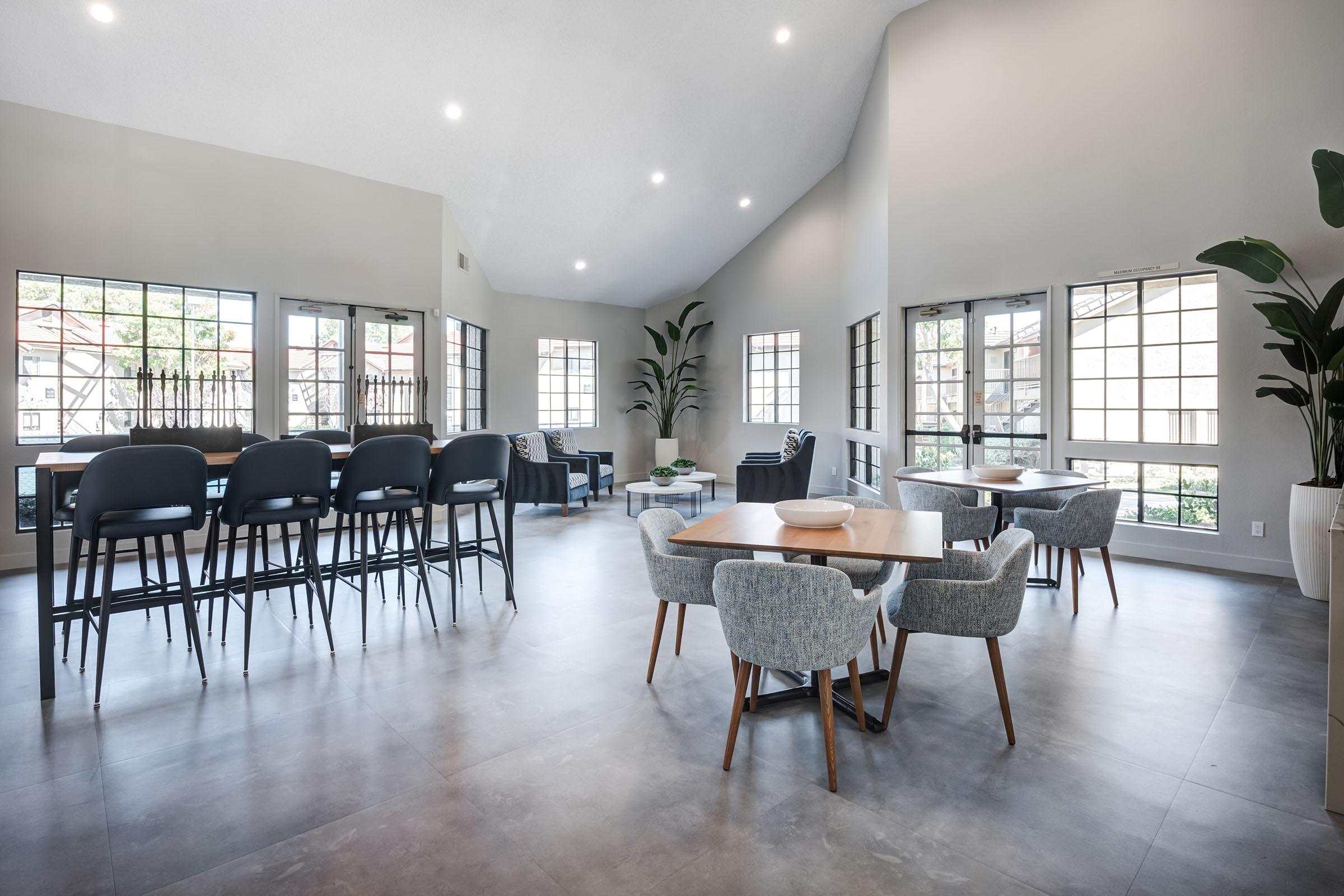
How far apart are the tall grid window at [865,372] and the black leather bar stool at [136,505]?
576 cm

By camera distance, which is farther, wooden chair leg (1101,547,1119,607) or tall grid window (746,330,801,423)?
tall grid window (746,330,801,423)

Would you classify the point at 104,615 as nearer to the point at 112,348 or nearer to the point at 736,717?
the point at 736,717

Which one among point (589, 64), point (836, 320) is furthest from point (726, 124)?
point (836, 320)

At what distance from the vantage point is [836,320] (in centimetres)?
820

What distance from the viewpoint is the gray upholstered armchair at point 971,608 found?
231 centimetres

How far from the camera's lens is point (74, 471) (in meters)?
2.69

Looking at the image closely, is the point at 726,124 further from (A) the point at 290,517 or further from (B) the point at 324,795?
(B) the point at 324,795

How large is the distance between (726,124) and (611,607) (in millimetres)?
5071

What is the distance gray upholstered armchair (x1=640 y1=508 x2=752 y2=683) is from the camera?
2672 millimetres

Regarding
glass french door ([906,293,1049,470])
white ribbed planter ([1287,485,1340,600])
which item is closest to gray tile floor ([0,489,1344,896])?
white ribbed planter ([1287,485,1340,600])

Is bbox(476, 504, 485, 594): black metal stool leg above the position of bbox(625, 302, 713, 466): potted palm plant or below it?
below

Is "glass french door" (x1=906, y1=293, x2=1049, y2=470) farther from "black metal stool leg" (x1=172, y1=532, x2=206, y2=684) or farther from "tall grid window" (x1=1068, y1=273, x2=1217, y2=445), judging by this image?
"black metal stool leg" (x1=172, y1=532, x2=206, y2=684)

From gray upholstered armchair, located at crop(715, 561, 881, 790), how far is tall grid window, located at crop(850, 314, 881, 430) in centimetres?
511

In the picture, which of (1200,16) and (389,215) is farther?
(389,215)
